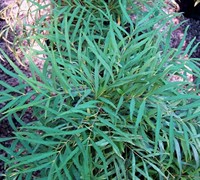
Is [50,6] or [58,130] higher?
[50,6]

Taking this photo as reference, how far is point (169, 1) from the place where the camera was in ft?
6.40

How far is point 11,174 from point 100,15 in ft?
2.37

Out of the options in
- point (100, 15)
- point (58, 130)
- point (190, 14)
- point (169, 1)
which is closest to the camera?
point (58, 130)

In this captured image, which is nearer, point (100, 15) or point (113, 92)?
point (113, 92)

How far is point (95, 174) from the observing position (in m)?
1.24

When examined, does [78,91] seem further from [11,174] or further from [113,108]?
[11,174]

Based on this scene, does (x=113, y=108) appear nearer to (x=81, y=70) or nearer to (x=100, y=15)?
(x=81, y=70)

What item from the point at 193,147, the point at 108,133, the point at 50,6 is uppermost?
the point at 50,6

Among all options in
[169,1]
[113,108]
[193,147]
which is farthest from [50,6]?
[193,147]

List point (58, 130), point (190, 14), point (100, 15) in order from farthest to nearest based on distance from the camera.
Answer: point (190, 14) < point (100, 15) < point (58, 130)

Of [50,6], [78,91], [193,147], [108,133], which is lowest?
[193,147]

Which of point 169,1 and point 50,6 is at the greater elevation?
point 50,6

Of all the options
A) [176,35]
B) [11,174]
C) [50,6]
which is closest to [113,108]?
[11,174]

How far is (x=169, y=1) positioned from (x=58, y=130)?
1072 millimetres
